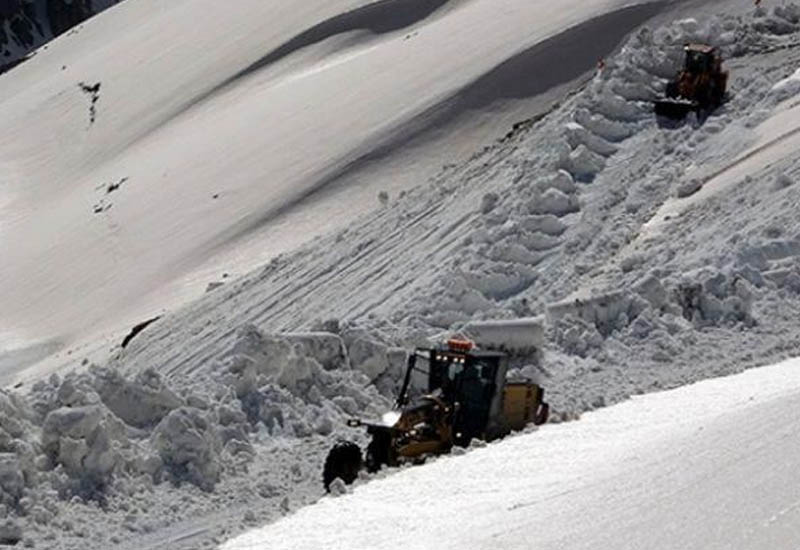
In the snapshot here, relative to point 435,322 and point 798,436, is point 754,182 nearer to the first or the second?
point 435,322

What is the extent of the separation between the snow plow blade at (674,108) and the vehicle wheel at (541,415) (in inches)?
480

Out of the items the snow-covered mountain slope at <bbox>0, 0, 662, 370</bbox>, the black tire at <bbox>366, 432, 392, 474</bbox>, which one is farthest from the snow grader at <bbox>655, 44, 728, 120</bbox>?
the black tire at <bbox>366, 432, 392, 474</bbox>

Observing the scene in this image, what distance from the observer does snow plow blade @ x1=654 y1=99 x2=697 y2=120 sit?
92.1 ft

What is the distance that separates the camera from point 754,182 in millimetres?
24750

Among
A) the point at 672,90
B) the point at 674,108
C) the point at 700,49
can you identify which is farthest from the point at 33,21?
the point at 674,108

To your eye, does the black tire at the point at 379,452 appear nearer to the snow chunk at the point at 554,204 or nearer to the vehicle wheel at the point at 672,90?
the snow chunk at the point at 554,204

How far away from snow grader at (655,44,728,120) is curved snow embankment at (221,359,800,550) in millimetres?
12010

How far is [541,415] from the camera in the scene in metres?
16.9

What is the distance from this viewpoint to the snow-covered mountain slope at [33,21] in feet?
317

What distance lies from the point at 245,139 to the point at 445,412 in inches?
1021

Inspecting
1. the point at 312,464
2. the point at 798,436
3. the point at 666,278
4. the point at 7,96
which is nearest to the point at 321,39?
the point at 7,96

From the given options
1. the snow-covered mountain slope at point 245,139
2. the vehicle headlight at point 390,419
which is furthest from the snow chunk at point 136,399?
the snow-covered mountain slope at point 245,139

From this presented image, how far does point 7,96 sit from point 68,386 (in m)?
50.6

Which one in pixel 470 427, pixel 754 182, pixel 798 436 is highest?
pixel 798 436
